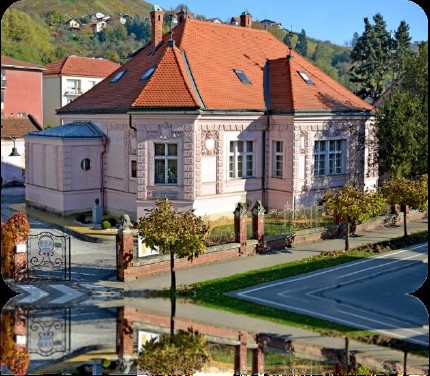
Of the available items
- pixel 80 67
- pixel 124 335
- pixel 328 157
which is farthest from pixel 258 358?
pixel 80 67

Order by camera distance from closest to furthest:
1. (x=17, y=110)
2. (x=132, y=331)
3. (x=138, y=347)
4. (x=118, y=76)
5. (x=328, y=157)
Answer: (x=138, y=347) < (x=132, y=331) < (x=328, y=157) < (x=118, y=76) < (x=17, y=110)

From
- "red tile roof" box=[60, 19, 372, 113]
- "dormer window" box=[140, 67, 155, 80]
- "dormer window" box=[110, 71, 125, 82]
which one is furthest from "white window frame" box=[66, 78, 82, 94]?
"dormer window" box=[140, 67, 155, 80]

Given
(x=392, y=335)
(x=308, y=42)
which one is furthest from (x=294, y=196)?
(x=308, y=42)

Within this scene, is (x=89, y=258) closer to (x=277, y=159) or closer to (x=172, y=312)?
(x=172, y=312)

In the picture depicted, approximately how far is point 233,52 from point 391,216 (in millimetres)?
11327

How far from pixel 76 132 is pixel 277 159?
976 centimetres

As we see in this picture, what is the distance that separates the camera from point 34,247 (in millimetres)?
23266

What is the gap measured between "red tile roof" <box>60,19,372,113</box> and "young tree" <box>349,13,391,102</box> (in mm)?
20965

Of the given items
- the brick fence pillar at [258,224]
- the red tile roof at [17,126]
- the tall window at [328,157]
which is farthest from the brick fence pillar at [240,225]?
the red tile roof at [17,126]

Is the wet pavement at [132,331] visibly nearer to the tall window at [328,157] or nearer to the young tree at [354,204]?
the young tree at [354,204]

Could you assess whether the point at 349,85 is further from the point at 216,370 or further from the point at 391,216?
the point at 216,370

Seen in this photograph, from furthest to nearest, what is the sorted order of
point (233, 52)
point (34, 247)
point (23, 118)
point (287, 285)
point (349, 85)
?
point (349, 85), point (23, 118), point (233, 52), point (34, 247), point (287, 285)

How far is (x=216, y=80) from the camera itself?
94.7 ft

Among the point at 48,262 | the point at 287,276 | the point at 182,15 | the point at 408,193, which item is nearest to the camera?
the point at 287,276
